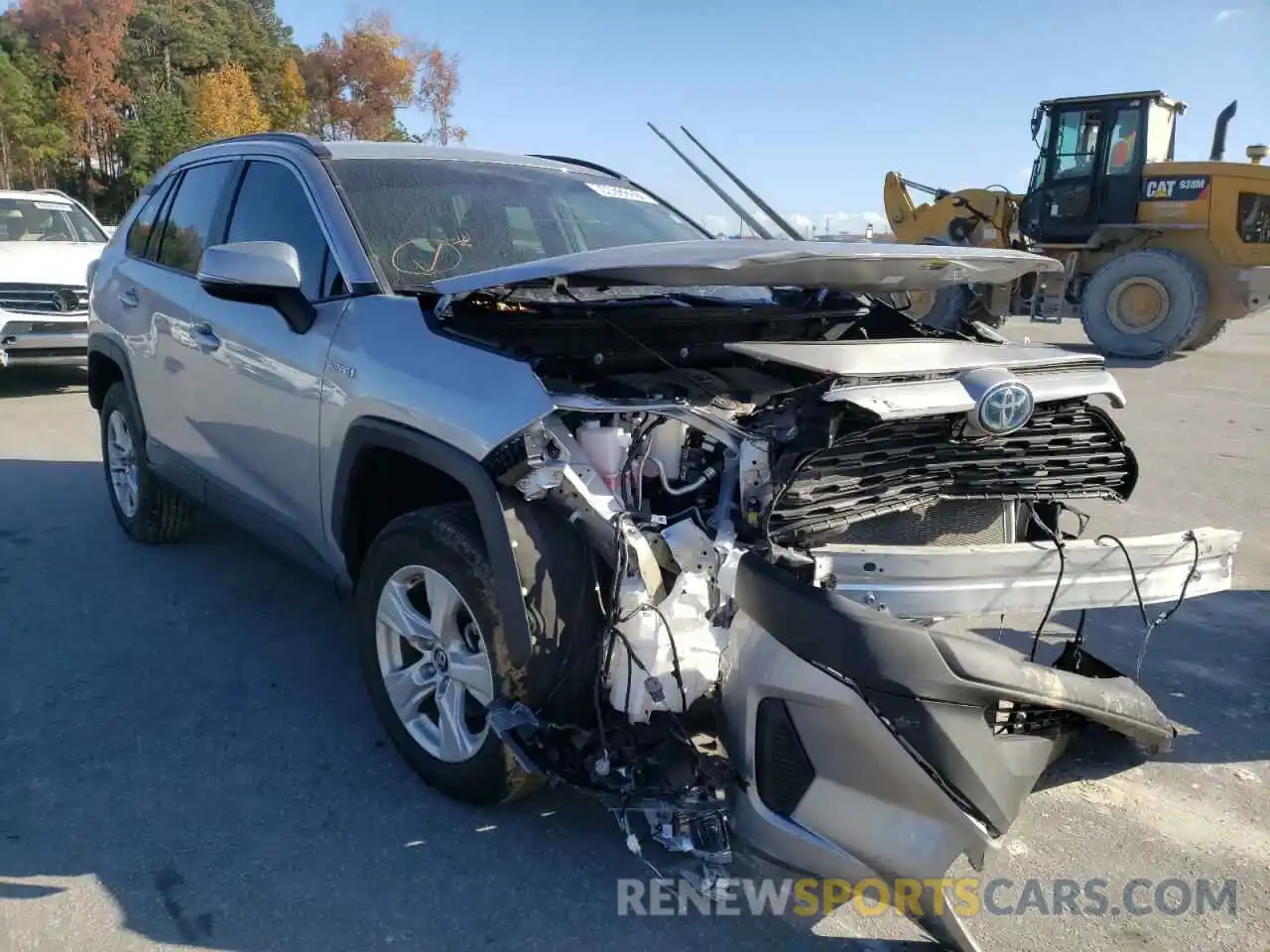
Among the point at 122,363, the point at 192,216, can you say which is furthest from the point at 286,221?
the point at 122,363

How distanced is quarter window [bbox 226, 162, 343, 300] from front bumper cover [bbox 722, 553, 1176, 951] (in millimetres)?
1961

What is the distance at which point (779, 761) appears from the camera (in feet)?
7.70

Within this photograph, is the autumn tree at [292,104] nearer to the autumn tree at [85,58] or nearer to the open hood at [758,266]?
the autumn tree at [85,58]

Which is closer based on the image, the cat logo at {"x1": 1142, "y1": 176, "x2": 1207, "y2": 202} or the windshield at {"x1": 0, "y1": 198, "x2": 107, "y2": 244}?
the windshield at {"x1": 0, "y1": 198, "x2": 107, "y2": 244}

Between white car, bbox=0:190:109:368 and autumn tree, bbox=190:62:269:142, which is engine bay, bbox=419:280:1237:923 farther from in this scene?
autumn tree, bbox=190:62:269:142

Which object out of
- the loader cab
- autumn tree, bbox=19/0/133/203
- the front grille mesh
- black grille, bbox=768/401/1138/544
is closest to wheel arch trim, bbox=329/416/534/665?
black grille, bbox=768/401/1138/544

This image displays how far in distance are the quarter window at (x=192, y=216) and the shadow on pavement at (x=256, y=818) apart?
1612 millimetres

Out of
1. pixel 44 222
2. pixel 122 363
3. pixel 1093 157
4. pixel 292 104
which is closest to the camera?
pixel 122 363

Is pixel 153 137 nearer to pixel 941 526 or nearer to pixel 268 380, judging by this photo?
pixel 268 380

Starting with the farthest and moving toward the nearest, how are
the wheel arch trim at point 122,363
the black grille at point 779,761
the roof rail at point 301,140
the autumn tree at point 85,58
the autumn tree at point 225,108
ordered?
the autumn tree at point 225,108, the autumn tree at point 85,58, the wheel arch trim at point 122,363, the roof rail at point 301,140, the black grille at point 779,761

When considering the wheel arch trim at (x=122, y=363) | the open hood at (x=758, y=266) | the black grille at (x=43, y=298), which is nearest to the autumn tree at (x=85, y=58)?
the black grille at (x=43, y=298)

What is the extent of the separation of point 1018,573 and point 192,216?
3.94m

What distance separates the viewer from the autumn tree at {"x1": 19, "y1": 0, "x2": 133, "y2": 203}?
38522mm

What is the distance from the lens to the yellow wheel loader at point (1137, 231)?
12547mm
